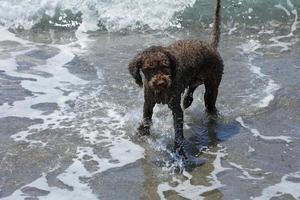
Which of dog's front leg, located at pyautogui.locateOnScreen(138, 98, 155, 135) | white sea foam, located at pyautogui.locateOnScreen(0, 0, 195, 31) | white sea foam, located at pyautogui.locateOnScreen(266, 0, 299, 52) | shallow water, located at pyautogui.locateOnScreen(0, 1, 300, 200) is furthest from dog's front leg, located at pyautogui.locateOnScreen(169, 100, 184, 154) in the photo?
white sea foam, located at pyautogui.locateOnScreen(0, 0, 195, 31)

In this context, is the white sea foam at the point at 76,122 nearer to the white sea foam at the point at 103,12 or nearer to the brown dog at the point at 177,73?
the brown dog at the point at 177,73

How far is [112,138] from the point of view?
640 centimetres

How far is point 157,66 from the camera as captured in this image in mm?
5629

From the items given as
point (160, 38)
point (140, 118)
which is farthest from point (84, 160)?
point (160, 38)

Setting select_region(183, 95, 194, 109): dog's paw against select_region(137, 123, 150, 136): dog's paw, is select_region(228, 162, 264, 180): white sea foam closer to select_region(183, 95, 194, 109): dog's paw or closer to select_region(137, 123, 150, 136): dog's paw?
select_region(137, 123, 150, 136): dog's paw

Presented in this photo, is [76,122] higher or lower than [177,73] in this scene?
lower

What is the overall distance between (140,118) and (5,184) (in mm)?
2097

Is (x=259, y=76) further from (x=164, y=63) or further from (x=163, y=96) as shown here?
(x=164, y=63)

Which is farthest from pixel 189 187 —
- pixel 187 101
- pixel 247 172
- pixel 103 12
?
pixel 103 12

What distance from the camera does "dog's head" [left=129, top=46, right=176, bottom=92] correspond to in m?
5.56

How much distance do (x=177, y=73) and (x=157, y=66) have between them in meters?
0.47

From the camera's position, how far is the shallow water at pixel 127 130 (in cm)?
532

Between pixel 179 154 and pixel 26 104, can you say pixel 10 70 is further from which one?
pixel 179 154

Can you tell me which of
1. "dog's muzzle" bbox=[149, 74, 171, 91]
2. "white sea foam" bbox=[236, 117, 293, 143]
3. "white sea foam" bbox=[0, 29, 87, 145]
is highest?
"dog's muzzle" bbox=[149, 74, 171, 91]
